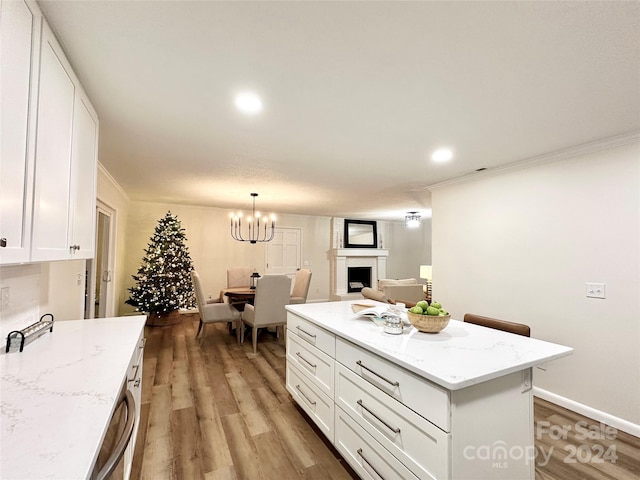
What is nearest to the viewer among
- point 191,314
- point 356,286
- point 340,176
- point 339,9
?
point 339,9

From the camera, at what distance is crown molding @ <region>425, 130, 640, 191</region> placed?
2.33 metres

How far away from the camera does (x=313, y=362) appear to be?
2131 millimetres

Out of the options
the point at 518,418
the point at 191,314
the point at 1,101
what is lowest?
the point at 191,314

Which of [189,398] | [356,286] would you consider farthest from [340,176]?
[356,286]

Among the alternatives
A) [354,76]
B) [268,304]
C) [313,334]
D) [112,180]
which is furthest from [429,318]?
[112,180]

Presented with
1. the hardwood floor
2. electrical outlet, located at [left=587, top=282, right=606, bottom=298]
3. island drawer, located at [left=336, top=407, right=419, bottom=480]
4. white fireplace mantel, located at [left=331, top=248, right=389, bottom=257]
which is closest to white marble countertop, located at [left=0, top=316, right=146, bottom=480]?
the hardwood floor

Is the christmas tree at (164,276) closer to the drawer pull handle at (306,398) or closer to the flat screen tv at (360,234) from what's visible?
the drawer pull handle at (306,398)

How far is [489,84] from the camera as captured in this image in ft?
5.37

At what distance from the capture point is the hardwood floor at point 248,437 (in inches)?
70.1

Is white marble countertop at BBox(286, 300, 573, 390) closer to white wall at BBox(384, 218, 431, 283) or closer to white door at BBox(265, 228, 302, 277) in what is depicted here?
white door at BBox(265, 228, 302, 277)

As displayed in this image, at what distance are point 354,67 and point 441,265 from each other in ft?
10.2

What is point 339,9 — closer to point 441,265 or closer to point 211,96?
point 211,96

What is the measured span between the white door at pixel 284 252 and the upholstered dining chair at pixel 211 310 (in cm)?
284

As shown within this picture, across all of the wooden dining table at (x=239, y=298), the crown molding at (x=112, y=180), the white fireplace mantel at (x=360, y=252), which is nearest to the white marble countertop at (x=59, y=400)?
the crown molding at (x=112, y=180)
